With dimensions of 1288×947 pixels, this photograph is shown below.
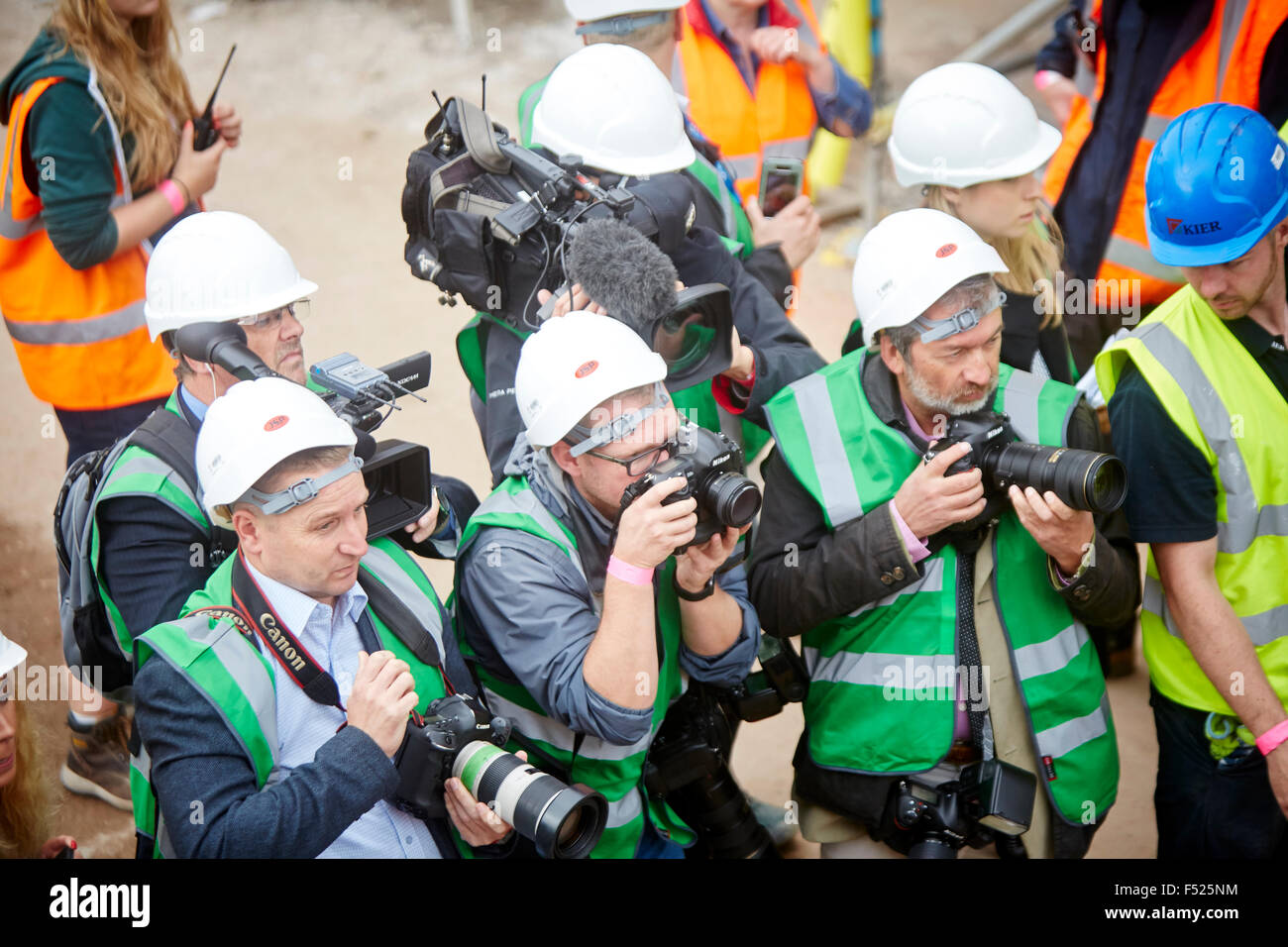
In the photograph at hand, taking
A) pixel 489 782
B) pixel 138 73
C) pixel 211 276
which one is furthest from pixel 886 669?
pixel 138 73

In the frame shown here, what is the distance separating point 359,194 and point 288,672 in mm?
3316

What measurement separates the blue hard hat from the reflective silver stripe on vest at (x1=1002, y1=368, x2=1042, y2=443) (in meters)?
0.32

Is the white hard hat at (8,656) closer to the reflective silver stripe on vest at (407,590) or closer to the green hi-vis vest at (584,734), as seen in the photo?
the reflective silver stripe on vest at (407,590)

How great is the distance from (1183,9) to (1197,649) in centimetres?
172

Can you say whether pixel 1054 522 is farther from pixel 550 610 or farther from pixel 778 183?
pixel 778 183

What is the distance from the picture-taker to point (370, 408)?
2.37 meters

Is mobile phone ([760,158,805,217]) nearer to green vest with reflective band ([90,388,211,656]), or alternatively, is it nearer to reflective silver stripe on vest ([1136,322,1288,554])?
reflective silver stripe on vest ([1136,322,1288,554])

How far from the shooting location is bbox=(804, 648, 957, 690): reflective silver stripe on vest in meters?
2.38

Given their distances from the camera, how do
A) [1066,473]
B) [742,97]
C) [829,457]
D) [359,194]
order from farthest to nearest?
[359,194], [742,97], [829,457], [1066,473]

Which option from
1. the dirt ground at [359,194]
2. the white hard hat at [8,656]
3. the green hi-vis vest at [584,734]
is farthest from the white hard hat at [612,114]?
the white hard hat at [8,656]

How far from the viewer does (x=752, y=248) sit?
10.5ft

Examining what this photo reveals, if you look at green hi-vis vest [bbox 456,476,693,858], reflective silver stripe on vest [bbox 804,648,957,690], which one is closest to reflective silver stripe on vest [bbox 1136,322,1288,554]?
reflective silver stripe on vest [bbox 804,648,957,690]
